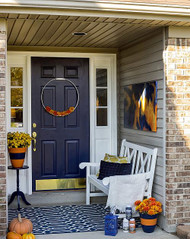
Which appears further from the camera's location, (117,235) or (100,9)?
(117,235)

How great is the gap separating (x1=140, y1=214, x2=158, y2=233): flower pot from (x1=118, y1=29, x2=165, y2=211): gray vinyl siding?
0.24 metres

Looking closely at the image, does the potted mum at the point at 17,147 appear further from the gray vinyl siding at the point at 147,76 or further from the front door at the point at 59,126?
the gray vinyl siding at the point at 147,76

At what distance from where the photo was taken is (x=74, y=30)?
494cm

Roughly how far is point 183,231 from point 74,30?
2.64 m

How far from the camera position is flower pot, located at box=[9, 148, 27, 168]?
5492 millimetres

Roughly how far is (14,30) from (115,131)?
92.4 inches

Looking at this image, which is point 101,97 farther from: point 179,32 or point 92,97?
point 179,32

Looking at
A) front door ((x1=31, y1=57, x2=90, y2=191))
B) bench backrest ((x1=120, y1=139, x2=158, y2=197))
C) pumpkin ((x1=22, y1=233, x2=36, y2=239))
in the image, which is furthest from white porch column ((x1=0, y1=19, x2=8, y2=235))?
front door ((x1=31, y1=57, x2=90, y2=191))

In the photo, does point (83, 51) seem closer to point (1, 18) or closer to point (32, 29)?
point (32, 29)

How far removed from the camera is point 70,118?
630 cm

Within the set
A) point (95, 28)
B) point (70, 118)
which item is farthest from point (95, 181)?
point (95, 28)

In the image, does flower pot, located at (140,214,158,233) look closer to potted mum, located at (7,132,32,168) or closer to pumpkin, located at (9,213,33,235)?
pumpkin, located at (9,213,33,235)

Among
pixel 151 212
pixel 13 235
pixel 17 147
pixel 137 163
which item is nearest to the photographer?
pixel 13 235

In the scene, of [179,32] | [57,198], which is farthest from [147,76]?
[57,198]
